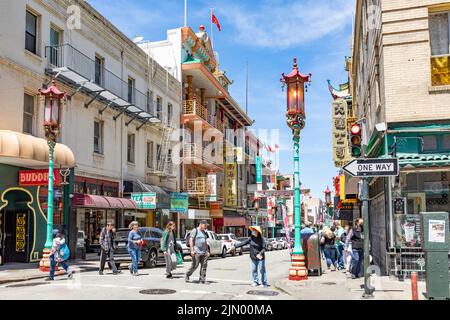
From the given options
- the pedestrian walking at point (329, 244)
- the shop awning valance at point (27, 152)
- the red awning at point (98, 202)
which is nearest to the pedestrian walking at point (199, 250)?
the pedestrian walking at point (329, 244)

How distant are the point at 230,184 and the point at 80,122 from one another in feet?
83.5

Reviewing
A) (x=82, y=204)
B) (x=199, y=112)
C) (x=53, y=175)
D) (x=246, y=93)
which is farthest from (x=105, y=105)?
(x=246, y=93)

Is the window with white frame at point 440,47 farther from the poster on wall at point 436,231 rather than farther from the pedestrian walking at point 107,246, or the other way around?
the pedestrian walking at point 107,246

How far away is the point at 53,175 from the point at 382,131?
11159mm

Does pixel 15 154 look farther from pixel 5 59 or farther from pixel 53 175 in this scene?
pixel 5 59

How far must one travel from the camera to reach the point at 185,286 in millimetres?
13023

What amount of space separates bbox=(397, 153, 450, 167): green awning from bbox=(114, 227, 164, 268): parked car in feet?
33.5

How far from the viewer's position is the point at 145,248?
757 inches

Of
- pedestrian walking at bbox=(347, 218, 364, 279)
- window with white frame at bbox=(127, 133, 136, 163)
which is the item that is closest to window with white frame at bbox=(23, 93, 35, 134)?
window with white frame at bbox=(127, 133, 136, 163)

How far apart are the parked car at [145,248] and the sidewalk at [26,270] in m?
1.05

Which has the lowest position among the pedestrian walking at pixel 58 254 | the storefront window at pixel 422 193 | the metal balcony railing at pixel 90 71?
the pedestrian walking at pixel 58 254

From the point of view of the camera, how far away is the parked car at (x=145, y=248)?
1841cm

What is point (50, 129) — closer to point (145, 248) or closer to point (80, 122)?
point (145, 248)

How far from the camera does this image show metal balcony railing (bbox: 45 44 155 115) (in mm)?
21375
